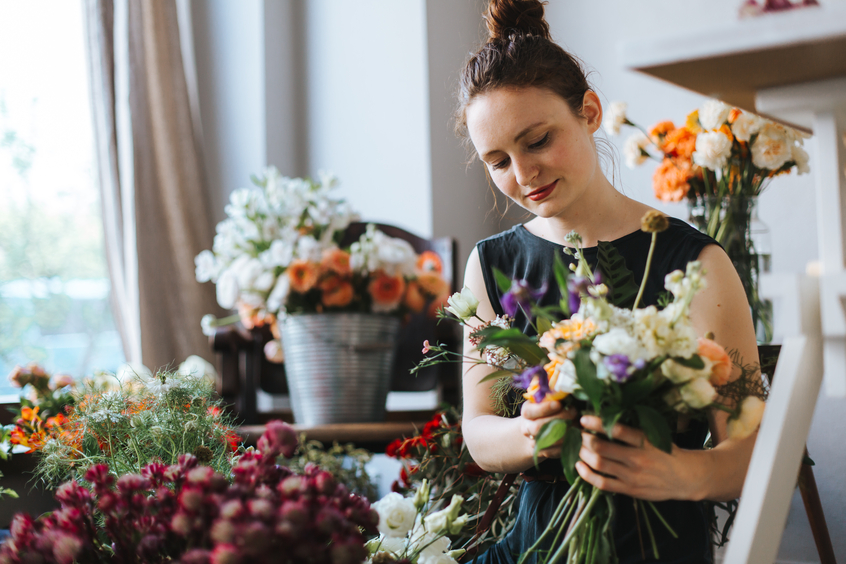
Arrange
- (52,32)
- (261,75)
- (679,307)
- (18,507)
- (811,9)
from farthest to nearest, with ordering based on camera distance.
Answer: (261,75) → (52,32) → (18,507) → (679,307) → (811,9)

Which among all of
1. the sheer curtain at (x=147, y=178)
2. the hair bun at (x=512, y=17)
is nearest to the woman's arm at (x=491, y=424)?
the hair bun at (x=512, y=17)

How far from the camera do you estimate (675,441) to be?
90 cm

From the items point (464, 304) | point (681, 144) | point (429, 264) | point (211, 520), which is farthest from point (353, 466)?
point (211, 520)

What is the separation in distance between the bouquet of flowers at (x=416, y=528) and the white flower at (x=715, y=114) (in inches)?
37.7

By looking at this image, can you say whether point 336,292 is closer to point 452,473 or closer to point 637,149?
point 452,473

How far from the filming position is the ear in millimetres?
1079

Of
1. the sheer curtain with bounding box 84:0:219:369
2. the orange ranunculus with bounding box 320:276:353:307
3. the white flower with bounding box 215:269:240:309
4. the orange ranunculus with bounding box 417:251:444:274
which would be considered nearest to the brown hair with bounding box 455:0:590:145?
the orange ranunculus with bounding box 320:276:353:307

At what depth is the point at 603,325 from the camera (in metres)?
0.59

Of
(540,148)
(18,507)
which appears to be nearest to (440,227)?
(540,148)

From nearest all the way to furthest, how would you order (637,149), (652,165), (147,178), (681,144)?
(681,144), (637,149), (652,165), (147,178)

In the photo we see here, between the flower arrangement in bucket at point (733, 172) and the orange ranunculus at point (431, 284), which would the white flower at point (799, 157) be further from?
the orange ranunculus at point (431, 284)

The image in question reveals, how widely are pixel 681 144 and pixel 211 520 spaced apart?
1.22m

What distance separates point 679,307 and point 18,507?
1010 mm

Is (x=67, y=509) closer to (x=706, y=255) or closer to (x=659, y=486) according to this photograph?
(x=659, y=486)
